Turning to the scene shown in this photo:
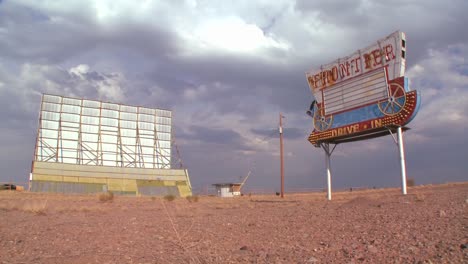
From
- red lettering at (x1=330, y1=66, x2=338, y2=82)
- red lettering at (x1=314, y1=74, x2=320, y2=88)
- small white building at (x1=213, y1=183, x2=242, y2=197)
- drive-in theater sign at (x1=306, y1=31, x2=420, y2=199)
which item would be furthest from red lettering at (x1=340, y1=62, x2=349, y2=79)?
small white building at (x1=213, y1=183, x2=242, y2=197)

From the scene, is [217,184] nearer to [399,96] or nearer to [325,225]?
[399,96]

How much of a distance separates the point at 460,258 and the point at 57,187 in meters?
55.0

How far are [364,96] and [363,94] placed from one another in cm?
17

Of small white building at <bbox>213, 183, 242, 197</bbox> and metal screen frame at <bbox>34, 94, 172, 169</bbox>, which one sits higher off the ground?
metal screen frame at <bbox>34, 94, 172, 169</bbox>

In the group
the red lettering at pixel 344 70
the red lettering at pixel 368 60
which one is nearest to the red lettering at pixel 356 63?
the red lettering at pixel 368 60

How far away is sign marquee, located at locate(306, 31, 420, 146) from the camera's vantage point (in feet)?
68.1

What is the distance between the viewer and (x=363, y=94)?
76.3ft

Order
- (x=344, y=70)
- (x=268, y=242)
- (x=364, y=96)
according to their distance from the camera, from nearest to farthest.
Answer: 1. (x=268, y=242)
2. (x=364, y=96)
3. (x=344, y=70)

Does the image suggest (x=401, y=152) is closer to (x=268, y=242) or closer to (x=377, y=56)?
(x=377, y=56)

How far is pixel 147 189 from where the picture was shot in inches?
2242

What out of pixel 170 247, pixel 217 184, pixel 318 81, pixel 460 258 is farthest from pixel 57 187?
pixel 460 258

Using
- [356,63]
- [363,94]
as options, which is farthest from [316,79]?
[363,94]

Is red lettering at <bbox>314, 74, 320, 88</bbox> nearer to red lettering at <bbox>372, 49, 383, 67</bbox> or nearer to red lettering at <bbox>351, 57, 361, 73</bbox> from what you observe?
red lettering at <bbox>351, 57, 361, 73</bbox>

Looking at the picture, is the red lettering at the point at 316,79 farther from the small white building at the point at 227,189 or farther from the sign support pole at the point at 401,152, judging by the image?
the small white building at the point at 227,189
